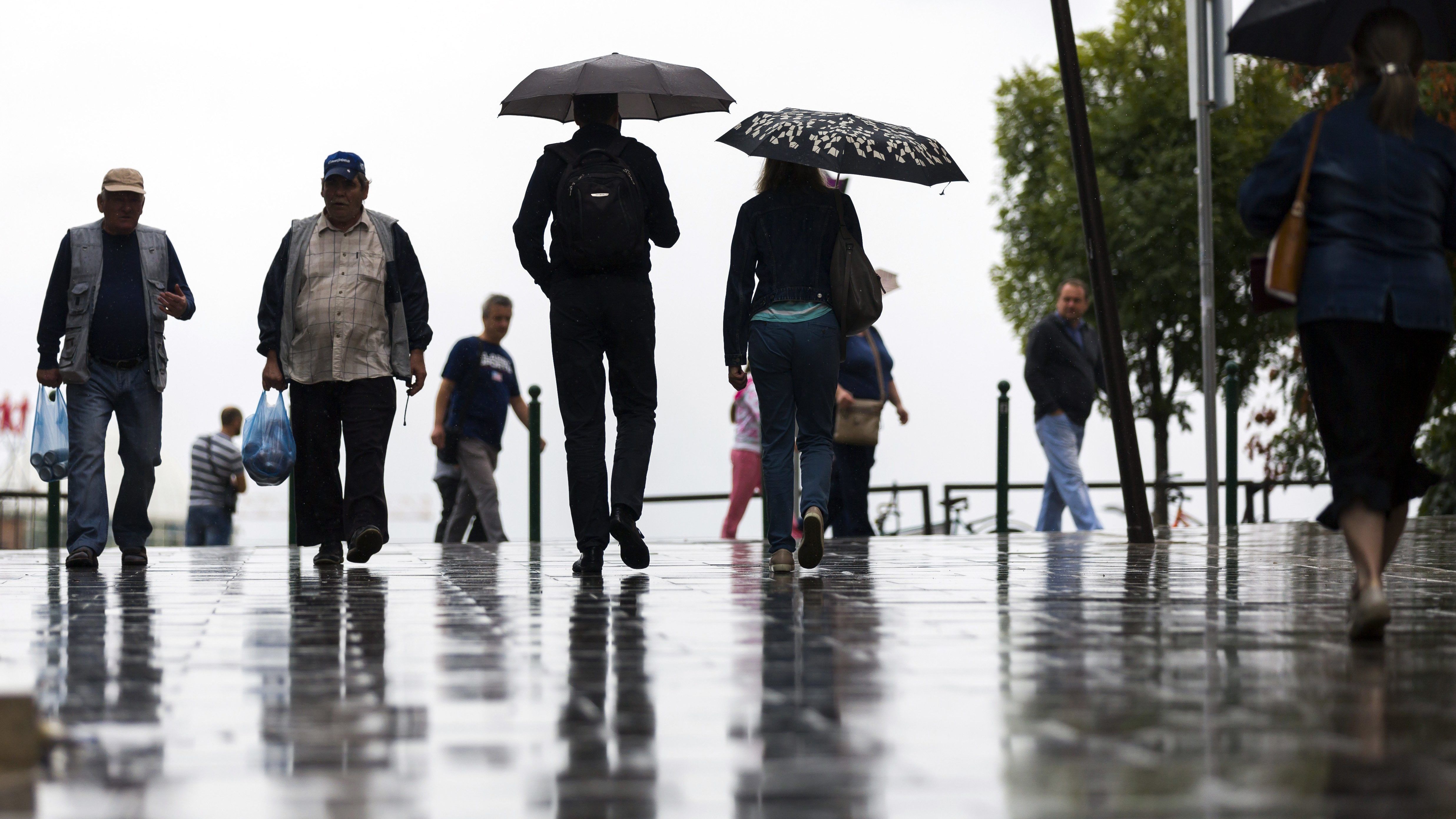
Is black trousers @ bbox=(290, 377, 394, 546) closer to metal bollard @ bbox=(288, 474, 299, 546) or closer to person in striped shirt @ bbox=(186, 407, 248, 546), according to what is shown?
metal bollard @ bbox=(288, 474, 299, 546)

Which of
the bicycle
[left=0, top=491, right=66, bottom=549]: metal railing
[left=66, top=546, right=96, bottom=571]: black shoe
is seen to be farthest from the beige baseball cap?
the bicycle

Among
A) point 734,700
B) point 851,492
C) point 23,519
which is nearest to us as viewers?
point 734,700

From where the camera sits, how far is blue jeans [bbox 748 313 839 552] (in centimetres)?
805

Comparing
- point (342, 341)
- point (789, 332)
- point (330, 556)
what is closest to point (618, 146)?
point (789, 332)

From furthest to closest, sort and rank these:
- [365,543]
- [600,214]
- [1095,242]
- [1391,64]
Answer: [1095,242]
[365,543]
[600,214]
[1391,64]

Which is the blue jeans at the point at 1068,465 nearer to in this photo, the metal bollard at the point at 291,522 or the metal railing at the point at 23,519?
the metal bollard at the point at 291,522

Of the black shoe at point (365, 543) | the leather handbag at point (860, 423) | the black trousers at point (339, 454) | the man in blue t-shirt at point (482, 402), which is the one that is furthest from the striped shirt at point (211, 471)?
the black shoe at point (365, 543)

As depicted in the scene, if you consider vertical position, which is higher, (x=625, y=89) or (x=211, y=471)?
(x=625, y=89)

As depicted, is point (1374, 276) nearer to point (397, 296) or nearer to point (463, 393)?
point (397, 296)

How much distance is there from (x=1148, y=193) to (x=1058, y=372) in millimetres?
20799

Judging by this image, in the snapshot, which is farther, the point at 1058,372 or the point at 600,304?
the point at 1058,372

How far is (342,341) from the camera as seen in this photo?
8883 millimetres

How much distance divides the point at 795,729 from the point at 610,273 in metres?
4.74

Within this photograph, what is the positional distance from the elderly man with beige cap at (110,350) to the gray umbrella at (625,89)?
6.64ft
